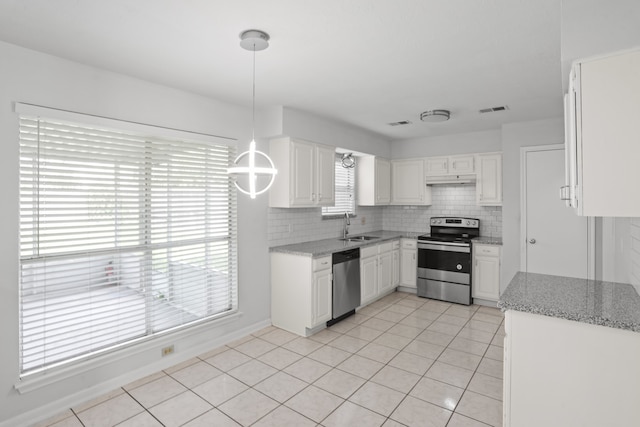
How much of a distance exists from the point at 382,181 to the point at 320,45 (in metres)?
3.58

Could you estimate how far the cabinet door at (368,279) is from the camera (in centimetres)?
463

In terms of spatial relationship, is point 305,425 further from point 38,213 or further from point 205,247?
point 38,213

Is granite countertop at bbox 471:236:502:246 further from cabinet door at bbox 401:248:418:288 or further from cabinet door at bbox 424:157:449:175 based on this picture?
cabinet door at bbox 424:157:449:175

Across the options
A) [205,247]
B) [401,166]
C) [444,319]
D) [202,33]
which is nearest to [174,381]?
[205,247]

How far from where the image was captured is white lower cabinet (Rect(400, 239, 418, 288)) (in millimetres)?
5414

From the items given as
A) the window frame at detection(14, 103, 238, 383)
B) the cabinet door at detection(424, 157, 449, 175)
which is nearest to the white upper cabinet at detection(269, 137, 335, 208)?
the window frame at detection(14, 103, 238, 383)

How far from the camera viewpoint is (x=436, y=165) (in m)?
5.51

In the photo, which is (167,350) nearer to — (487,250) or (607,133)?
(607,133)

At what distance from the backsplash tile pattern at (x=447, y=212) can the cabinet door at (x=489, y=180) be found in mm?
303

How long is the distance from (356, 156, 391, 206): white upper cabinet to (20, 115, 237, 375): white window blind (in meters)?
2.53

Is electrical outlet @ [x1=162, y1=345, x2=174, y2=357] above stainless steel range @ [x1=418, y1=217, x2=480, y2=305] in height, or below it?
below

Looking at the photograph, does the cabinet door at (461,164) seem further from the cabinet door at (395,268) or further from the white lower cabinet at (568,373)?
the white lower cabinet at (568,373)

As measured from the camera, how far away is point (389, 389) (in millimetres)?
2748

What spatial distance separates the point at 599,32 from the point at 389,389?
2625mm
